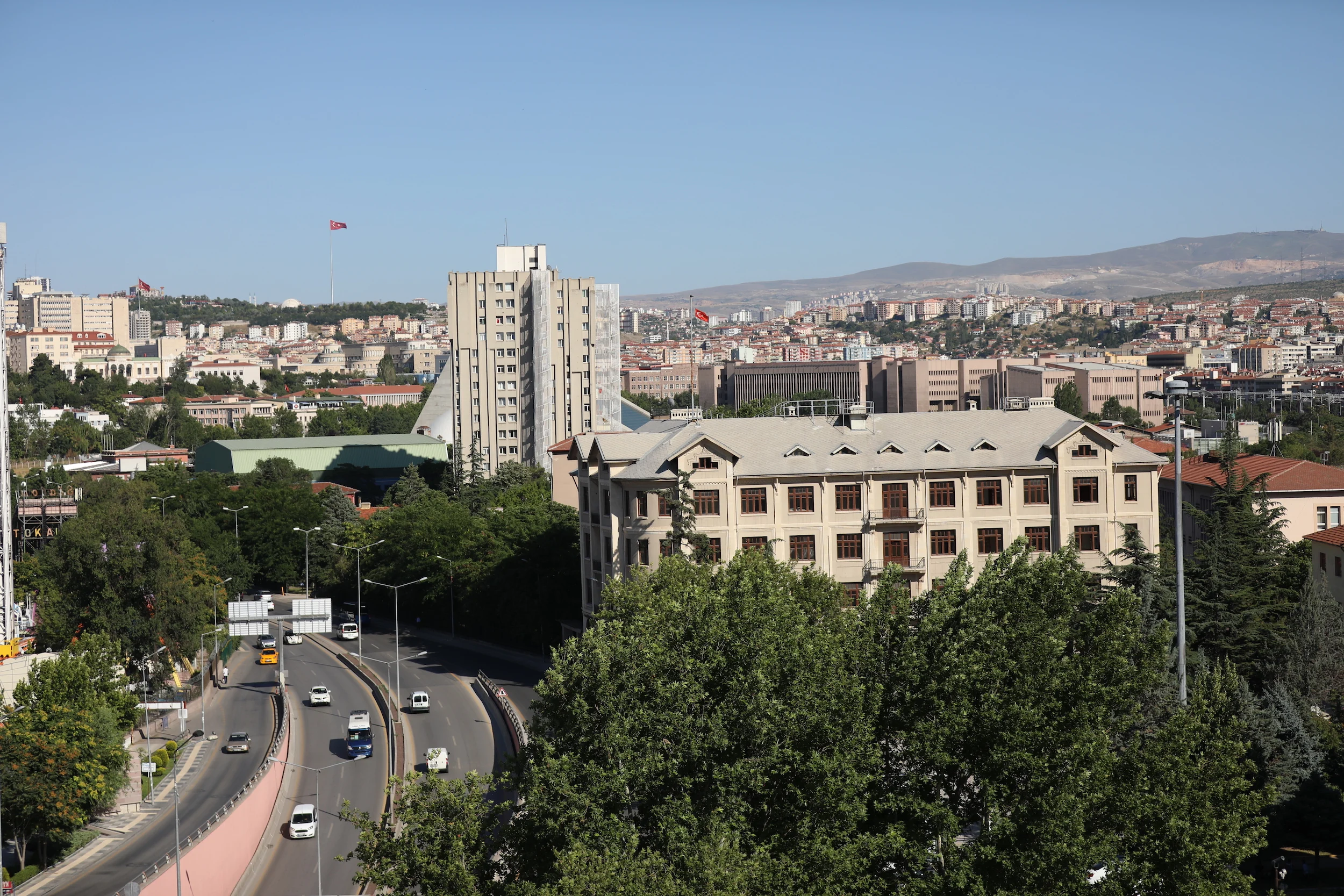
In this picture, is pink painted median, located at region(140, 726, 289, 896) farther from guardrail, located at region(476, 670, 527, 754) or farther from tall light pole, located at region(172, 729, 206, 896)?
guardrail, located at region(476, 670, 527, 754)

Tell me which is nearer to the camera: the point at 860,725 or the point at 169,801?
the point at 860,725

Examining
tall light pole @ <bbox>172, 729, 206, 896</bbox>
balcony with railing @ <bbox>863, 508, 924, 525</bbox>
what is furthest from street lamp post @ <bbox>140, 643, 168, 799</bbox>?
balcony with railing @ <bbox>863, 508, 924, 525</bbox>

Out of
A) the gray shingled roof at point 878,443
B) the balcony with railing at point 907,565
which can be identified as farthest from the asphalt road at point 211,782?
the balcony with railing at point 907,565

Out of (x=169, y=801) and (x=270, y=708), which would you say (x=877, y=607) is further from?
(x=270, y=708)

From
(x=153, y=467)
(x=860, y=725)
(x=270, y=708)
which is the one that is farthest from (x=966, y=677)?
(x=153, y=467)

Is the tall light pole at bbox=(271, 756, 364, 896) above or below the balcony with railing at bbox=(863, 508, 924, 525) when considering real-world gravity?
below

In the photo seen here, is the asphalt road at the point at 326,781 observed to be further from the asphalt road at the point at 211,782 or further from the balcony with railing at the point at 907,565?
the balcony with railing at the point at 907,565

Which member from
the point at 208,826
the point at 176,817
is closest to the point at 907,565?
the point at 208,826

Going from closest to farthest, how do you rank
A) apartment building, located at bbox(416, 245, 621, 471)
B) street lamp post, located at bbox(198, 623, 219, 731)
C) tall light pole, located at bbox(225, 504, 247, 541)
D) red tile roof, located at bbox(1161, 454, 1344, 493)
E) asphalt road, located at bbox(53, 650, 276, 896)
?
asphalt road, located at bbox(53, 650, 276, 896) → street lamp post, located at bbox(198, 623, 219, 731) → red tile roof, located at bbox(1161, 454, 1344, 493) → tall light pole, located at bbox(225, 504, 247, 541) → apartment building, located at bbox(416, 245, 621, 471)
